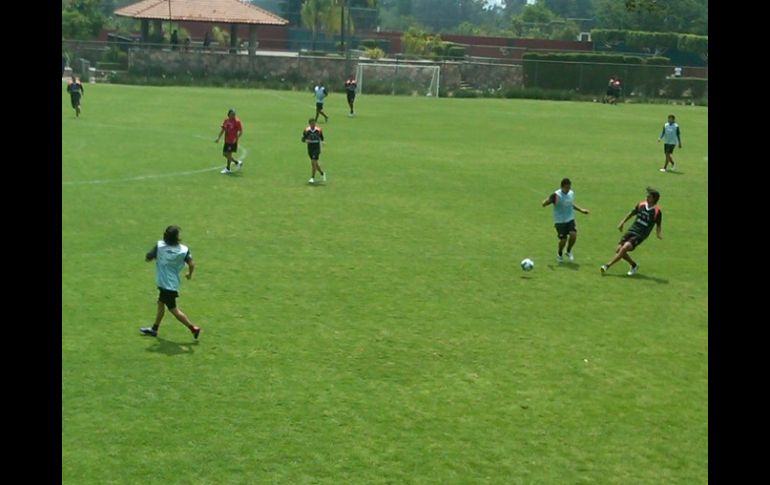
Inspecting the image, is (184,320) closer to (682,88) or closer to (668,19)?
(682,88)

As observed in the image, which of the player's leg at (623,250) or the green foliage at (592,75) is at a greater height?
the green foliage at (592,75)

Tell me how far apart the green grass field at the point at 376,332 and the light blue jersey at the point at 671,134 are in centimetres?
127

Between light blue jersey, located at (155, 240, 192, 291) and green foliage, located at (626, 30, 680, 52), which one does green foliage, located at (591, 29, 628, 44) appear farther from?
light blue jersey, located at (155, 240, 192, 291)

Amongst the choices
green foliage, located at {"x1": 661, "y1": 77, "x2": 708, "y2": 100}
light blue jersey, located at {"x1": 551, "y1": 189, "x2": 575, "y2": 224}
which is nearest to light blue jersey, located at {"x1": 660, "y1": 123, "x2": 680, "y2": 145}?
light blue jersey, located at {"x1": 551, "y1": 189, "x2": 575, "y2": 224}

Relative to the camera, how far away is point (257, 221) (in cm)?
2322

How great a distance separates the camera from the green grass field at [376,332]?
10.1 metres

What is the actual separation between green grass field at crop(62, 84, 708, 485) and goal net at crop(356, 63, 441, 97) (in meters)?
38.3

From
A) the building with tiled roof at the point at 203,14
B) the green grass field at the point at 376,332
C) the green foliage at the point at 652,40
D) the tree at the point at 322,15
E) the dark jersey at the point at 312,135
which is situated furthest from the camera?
the tree at the point at 322,15

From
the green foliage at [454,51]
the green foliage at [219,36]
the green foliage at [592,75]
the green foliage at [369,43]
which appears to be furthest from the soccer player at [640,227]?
the green foliage at [369,43]

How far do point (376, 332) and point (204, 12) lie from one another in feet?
231

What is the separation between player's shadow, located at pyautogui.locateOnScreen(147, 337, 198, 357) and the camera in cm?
1322

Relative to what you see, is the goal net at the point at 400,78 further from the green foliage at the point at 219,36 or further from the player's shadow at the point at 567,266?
the player's shadow at the point at 567,266

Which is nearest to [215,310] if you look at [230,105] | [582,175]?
[582,175]

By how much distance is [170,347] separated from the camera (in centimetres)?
1345
